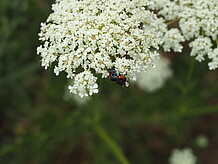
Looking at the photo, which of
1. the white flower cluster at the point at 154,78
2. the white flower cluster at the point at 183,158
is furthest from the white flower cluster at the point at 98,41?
the white flower cluster at the point at 183,158

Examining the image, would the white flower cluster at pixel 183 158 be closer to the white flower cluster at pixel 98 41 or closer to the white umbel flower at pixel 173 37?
the white umbel flower at pixel 173 37

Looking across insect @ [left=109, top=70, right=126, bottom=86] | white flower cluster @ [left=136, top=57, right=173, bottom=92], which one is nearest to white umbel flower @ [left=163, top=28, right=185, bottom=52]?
insect @ [left=109, top=70, right=126, bottom=86]

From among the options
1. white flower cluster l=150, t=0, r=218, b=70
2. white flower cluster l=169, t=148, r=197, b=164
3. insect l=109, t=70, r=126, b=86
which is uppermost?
white flower cluster l=150, t=0, r=218, b=70

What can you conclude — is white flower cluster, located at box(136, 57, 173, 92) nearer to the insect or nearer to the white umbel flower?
the white umbel flower

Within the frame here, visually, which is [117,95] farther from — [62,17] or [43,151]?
[62,17]

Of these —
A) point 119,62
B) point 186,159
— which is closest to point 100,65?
point 119,62

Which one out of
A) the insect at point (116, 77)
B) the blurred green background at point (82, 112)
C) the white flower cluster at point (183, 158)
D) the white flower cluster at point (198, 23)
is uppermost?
the blurred green background at point (82, 112)

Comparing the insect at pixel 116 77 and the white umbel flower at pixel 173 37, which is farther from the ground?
the white umbel flower at pixel 173 37
